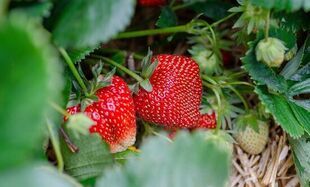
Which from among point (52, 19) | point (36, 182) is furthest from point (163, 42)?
point (36, 182)

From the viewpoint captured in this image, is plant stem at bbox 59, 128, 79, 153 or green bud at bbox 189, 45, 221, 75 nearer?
plant stem at bbox 59, 128, 79, 153

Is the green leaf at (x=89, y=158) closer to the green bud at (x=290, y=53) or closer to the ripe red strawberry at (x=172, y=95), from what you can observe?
the ripe red strawberry at (x=172, y=95)

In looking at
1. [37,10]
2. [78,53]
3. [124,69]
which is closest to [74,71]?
[78,53]

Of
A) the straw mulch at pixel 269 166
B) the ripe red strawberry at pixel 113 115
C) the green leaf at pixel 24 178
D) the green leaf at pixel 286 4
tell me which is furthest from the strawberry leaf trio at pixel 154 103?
the green leaf at pixel 24 178

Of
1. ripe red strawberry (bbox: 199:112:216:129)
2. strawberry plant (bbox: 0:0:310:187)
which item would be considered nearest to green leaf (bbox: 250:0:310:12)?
strawberry plant (bbox: 0:0:310:187)

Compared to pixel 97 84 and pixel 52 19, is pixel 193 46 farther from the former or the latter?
pixel 52 19

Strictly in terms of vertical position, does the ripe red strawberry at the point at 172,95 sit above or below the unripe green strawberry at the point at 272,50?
below

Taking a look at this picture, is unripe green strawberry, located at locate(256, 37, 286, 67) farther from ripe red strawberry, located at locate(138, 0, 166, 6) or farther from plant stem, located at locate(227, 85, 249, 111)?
ripe red strawberry, located at locate(138, 0, 166, 6)

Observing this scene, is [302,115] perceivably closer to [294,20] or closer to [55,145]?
[294,20]
